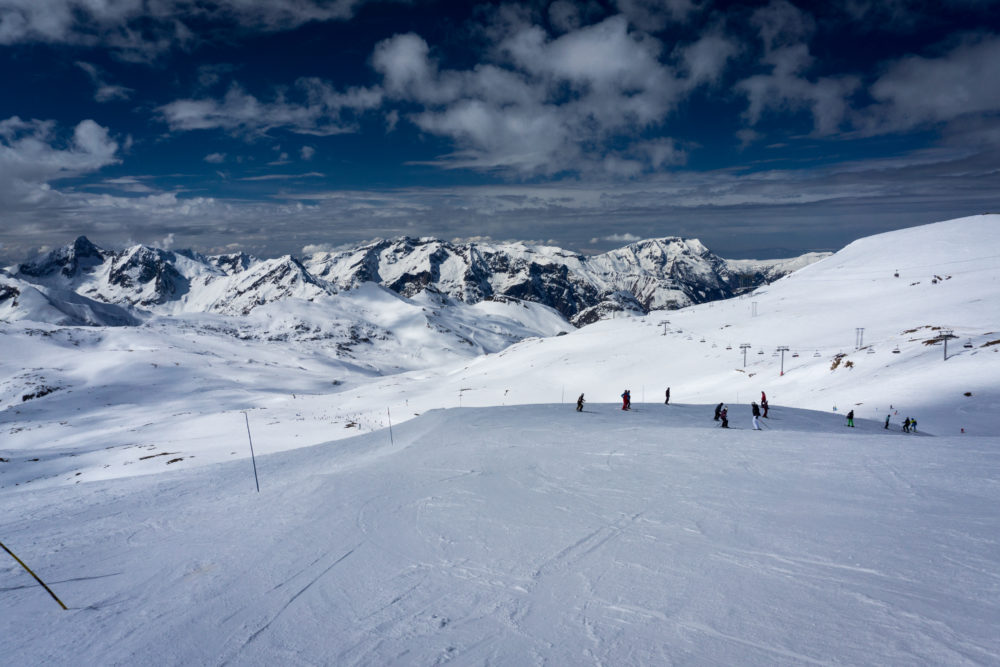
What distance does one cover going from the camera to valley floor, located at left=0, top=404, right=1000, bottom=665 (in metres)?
6.04

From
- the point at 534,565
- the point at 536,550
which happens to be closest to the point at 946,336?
the point at 536,550

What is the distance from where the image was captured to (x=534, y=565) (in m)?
8.09

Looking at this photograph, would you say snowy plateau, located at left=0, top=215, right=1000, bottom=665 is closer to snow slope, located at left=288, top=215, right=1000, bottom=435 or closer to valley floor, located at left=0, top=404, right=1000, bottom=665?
valley floor, located at left=0, top=404, right=1000, bottom=665

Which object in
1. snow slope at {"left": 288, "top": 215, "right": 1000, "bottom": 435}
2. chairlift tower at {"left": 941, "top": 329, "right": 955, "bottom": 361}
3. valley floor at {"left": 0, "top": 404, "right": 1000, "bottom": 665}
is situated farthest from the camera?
chairlift tower at {"left": 941, "top": 329, "right": 955, "bottom": 361}

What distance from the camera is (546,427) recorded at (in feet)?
72.5

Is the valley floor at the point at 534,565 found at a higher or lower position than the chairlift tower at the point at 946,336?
lower

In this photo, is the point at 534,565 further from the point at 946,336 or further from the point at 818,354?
the point at 818,354

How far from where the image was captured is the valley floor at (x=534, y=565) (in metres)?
6.04

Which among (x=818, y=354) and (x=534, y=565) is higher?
(x=534, y=565)

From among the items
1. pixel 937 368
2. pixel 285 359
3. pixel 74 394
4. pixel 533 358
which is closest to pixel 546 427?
pixel 937 368

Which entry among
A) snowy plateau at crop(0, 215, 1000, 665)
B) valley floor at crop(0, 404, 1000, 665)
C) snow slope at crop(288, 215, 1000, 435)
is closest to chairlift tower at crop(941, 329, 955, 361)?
snow slope at crop(288, 215, 1000, 435)

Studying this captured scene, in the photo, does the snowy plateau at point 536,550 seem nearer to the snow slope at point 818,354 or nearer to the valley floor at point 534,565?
the valley floor at point 534,565

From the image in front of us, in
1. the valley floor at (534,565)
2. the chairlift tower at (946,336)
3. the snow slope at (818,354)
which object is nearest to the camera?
the valley floor at (534,565)

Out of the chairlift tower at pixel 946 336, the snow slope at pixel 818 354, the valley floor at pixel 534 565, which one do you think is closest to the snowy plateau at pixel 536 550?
the valley floor at pixel 534 565
